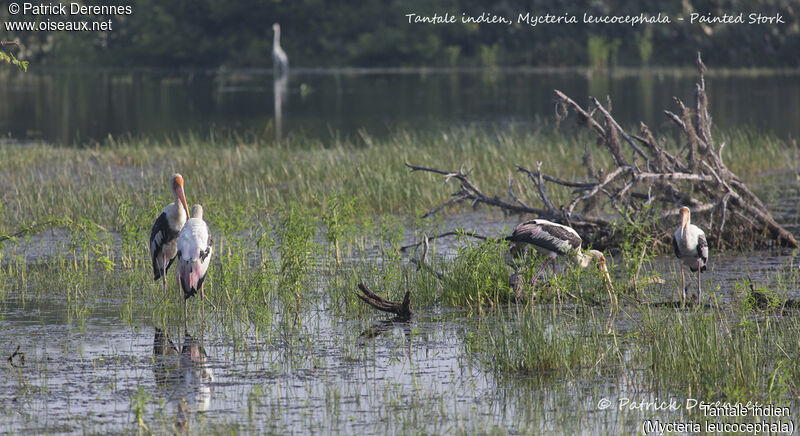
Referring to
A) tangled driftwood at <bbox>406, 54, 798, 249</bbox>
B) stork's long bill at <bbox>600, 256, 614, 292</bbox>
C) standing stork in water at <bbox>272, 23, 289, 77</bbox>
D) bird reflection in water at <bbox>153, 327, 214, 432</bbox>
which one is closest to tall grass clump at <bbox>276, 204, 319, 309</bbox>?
bird reflection in water at <bbox>153, 327, 214, 432</bbox>

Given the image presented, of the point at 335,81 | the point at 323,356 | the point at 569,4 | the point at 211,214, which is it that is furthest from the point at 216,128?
the point at 569,4

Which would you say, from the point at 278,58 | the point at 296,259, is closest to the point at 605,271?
the point at 296,259

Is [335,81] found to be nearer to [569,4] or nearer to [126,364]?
[569,4]

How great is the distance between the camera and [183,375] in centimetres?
802

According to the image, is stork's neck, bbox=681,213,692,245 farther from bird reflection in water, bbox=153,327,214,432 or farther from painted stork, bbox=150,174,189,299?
painted stork, bbox=150,174,189,299

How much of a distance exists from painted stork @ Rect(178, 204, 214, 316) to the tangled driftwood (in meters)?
3.01

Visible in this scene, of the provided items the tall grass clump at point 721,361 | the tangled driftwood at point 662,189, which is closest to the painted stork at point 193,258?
the tangled driftwood at point 662,189

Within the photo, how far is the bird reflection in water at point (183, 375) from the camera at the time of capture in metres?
7.26

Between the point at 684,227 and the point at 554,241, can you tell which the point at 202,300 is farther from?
the point at 684,227

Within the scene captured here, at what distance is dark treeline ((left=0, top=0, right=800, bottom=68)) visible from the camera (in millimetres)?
60000

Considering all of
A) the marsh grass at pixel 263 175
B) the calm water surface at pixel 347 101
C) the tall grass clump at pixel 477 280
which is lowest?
the tall grass clump at pixel 477 280

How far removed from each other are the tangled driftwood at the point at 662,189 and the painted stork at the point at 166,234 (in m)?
2.53

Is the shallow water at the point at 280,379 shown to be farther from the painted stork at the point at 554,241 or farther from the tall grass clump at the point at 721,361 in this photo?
the painted stork at the point at 554,241

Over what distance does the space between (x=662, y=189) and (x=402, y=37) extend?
5408cm
